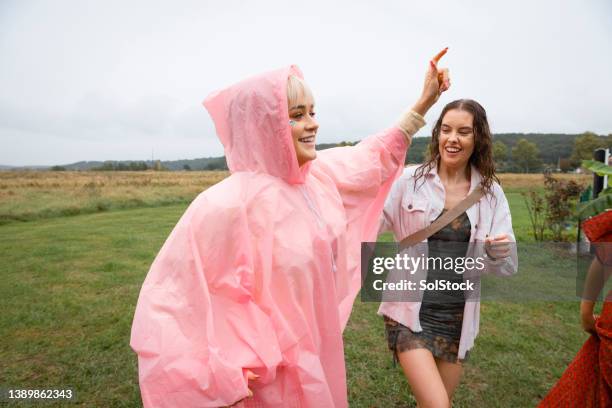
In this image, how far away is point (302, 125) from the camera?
2.06 metres

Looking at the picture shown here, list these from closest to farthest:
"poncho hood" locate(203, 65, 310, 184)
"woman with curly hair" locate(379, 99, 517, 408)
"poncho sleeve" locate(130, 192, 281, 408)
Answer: "poncho sleeve" locate(130, 192, 281, 408) → "poncho hood" locate(203, 65, 310, 184) → "woman with curly hair" locate(379, 99, 517, 408)

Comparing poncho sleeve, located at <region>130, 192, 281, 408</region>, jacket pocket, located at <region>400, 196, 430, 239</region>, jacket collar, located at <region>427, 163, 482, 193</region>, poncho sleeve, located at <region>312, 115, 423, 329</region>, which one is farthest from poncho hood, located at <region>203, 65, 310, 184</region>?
jacket collar, located at <region>427, 163, 482, 193</region>

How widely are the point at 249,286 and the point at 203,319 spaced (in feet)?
0.78

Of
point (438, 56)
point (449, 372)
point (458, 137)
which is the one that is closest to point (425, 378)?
point (449, 372)

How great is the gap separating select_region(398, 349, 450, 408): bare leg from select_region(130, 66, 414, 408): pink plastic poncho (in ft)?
1.44

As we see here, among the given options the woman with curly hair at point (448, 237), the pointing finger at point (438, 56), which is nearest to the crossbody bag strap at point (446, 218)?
the woman with curly hair at point (448, 237)

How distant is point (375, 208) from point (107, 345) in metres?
4.03

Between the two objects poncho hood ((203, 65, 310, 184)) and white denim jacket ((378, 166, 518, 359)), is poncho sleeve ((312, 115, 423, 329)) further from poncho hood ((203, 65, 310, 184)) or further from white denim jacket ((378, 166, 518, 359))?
poncho hood ((203, 65, 310, 184))

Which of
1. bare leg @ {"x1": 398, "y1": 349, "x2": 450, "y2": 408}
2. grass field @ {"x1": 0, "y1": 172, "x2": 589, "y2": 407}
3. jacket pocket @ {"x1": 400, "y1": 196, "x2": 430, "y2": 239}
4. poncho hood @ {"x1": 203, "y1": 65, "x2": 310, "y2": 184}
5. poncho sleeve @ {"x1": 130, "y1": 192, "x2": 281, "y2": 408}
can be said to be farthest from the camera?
grass field @ {"x1": 0, "y1": 172, "x2": 589, "y2": 407}

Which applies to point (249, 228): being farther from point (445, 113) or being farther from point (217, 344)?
point (445, 113)

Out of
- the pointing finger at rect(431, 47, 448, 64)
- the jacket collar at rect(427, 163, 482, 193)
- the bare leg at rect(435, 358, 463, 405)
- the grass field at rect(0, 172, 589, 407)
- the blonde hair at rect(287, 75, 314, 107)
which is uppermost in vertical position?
the pointing finger at rect(431, 47, 448, 64)

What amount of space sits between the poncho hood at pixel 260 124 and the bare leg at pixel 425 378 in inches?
47.8

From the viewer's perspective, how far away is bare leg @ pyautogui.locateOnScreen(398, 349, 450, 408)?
2203 millimetres

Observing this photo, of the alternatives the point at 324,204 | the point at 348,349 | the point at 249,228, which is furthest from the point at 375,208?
the point at 348,349
